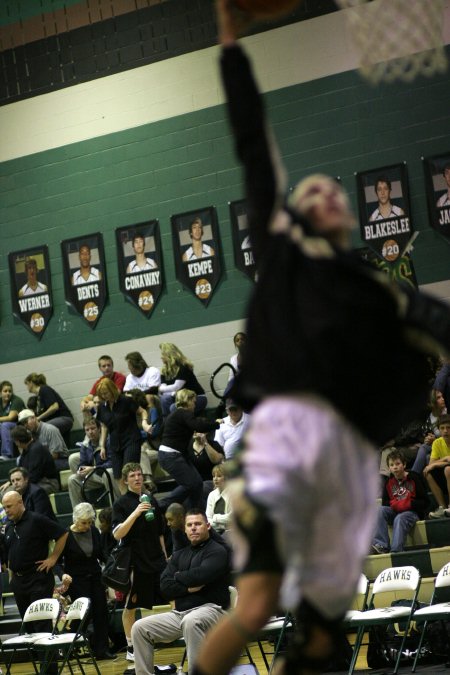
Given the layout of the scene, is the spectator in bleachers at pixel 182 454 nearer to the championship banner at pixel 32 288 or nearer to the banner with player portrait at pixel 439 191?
the banner with player portrait at pixel 439 191

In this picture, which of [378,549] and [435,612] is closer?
[435,612]

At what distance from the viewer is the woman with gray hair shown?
11.4m

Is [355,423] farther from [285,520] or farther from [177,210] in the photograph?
[177,210]

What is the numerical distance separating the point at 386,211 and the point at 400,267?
83 cm

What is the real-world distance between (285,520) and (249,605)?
0.30 m

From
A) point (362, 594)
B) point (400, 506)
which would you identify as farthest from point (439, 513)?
point (362, 594)

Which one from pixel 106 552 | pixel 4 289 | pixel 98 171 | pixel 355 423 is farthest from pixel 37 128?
pixel 355 423

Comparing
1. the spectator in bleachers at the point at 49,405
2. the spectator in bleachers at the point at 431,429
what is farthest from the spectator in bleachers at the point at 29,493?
the spectator in bleachers at the point at 431,429

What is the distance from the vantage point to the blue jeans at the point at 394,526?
10.9 meters

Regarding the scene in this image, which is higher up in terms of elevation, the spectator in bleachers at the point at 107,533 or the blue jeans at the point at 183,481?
the blue jeans at the point at 183,481

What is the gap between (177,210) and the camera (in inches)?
644

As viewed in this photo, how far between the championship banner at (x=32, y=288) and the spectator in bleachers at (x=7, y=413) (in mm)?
1154

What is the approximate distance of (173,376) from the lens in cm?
1471

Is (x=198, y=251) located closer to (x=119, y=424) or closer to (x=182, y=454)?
(x=119, y=424)
